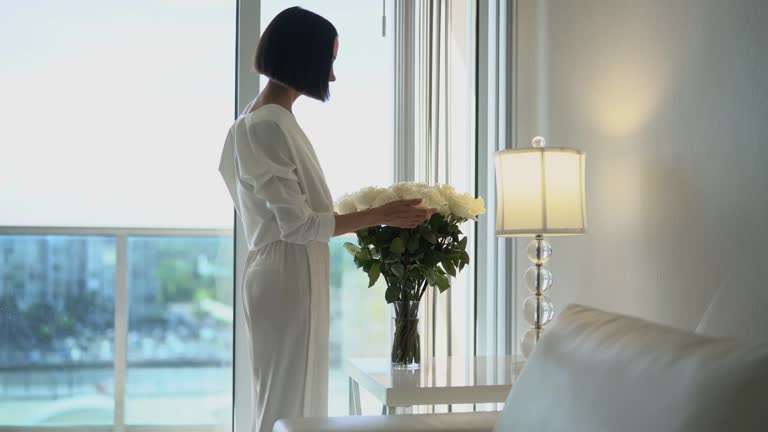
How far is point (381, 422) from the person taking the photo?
5.82 ft

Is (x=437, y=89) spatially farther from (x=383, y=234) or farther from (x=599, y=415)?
(x=599, y=415)

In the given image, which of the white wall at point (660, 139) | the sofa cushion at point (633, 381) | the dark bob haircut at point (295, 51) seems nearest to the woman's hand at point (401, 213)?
the dark bob haircut at point (295, 51)

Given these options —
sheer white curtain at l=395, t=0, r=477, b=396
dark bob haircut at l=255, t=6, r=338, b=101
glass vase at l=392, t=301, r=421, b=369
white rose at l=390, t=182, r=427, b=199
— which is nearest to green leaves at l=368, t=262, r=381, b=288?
glass vase at l=392, t=301, r=421, b=369

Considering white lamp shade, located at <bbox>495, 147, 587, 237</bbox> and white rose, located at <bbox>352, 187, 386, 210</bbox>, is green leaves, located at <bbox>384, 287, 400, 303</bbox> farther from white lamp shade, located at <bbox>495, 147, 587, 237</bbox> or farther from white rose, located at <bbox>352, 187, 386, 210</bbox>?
white lamp shade, located at <bbox>495, 147, 587, 237</bbox>

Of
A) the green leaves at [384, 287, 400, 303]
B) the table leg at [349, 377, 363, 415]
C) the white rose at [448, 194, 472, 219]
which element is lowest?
the table leg at [349, 377, 363, 415]

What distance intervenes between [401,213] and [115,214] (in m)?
1.66

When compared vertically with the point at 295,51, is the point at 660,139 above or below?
below

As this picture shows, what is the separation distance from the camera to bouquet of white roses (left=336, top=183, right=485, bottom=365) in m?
2.45

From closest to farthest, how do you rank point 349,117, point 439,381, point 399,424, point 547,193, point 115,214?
point 399,424
point 439,381
point 547,193
point 115,214
point 349,117

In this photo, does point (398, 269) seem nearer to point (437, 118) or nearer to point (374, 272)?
point (374, 272)

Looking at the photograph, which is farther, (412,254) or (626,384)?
(412,254)

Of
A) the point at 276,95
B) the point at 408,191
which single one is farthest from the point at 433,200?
the point at 276,95

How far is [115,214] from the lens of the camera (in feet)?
11.6

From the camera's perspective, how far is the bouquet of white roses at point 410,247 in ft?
8.04
